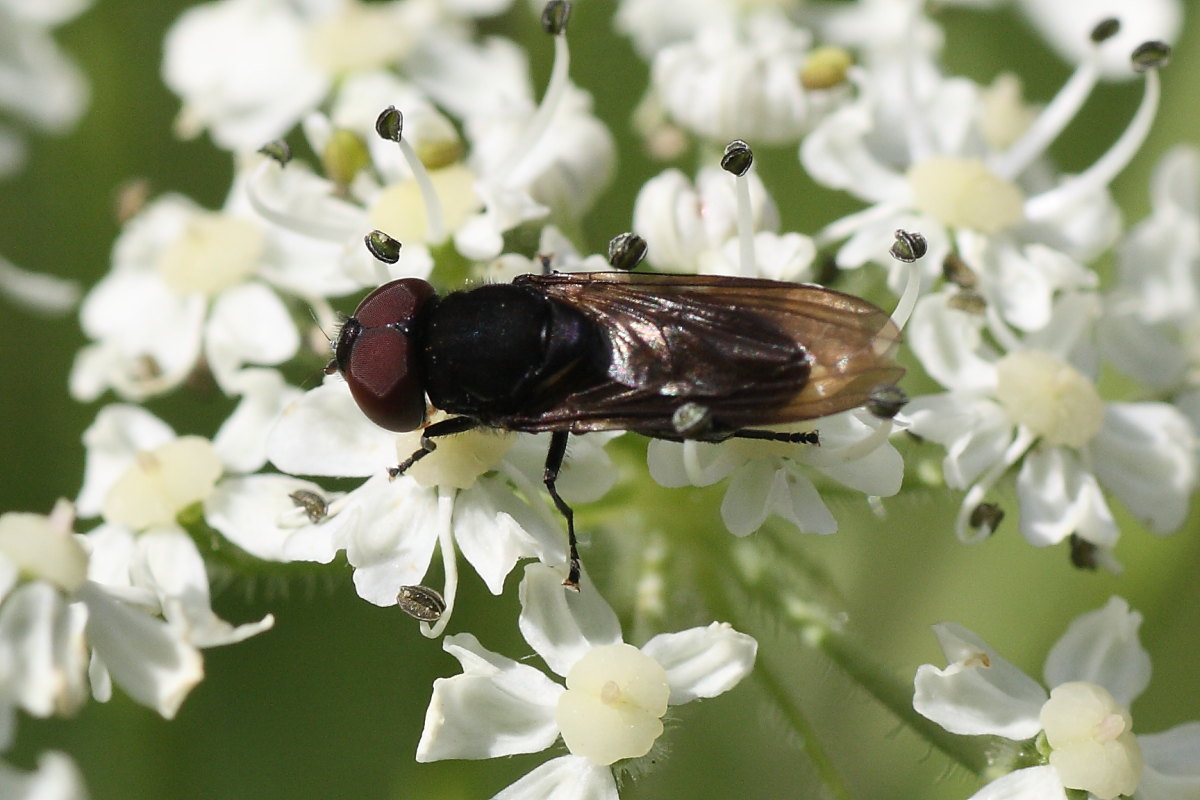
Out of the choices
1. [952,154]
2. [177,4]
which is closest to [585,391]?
[952,154]

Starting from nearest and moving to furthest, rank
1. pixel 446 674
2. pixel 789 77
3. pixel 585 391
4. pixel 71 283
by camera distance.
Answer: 1. pixel 585 391
2. pixel 446 674
3. pixel 789 77
4. pixel 71 283

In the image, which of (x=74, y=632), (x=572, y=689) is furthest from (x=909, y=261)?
(x=74, y=632)

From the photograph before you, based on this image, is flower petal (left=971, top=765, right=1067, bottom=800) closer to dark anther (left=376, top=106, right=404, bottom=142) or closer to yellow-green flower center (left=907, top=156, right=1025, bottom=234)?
yellow-green flower center (left=907, top=156, right=1025, bottom=234)

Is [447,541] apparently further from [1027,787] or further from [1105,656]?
[1105,656]

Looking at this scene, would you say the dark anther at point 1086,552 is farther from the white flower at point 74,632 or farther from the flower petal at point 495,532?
the white flower at point 74,632

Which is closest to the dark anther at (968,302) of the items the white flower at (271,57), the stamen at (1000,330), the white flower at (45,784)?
the stamen at (1000,330)

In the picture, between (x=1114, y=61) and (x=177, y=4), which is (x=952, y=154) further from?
(x=177, y=4)

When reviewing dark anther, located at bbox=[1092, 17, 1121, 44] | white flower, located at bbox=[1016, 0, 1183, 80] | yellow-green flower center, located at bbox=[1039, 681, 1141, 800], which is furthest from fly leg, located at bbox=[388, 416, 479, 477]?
white flower, located at bbox=[1016, 0, 1183, 80]
